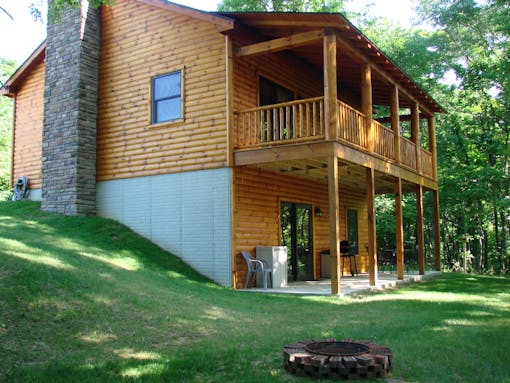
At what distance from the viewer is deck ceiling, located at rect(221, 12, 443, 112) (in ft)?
35.1

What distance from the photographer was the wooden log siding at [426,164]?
17453 millimetres

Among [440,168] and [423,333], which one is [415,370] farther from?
[440,168]

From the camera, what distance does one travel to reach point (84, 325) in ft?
20.4

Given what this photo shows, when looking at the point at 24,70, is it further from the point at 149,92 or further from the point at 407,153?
the point at 407,153

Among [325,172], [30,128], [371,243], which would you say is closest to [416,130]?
[325,172]

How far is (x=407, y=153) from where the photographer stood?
620 inches

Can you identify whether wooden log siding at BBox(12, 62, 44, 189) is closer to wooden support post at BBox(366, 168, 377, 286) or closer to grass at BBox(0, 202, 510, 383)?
grass at BBox(0, 202, 510, 383)

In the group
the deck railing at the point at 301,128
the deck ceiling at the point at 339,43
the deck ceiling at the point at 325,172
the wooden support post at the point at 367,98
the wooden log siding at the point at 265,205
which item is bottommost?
the wooden log siding at the point at 265,205

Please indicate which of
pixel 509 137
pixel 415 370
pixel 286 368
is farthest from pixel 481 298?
pixel 509 137

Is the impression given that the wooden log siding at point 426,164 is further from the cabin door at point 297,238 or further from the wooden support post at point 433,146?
the cabin door at point 297,238

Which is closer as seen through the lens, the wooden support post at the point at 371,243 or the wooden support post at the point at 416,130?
the wooden support post at the point at 371,243

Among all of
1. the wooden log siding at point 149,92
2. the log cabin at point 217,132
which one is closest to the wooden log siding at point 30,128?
the log cabin at point 217,132

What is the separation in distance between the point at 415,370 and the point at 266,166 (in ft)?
26.7

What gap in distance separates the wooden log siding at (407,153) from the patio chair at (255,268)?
19.3 ft
